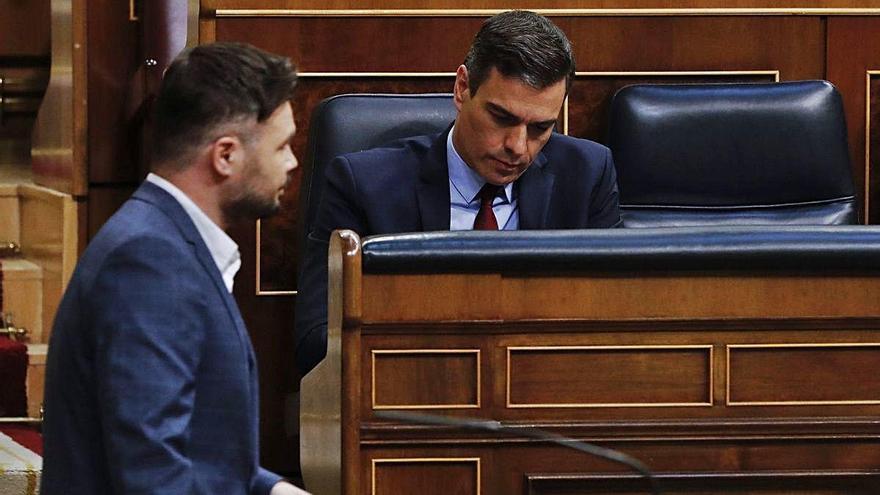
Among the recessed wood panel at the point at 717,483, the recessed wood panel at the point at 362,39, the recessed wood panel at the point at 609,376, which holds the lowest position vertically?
the recessed wood panel at the point at 717,483

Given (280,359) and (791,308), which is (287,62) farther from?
(280,359)

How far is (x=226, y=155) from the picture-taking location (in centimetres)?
93

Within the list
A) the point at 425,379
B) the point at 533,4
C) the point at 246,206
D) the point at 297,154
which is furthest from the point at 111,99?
the point at 246,206

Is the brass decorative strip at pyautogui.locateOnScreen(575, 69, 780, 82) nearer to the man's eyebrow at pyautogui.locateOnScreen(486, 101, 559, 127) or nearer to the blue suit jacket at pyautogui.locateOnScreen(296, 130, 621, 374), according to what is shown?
the blue suit jacket at pyautogui.locateOnScreen(296, 130, 621, 374)

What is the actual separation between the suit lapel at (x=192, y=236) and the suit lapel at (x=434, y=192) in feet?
2.38

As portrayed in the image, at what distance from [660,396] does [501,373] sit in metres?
0.13

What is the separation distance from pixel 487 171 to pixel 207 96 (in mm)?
737

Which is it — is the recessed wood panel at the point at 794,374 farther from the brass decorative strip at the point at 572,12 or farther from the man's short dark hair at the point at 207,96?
the brass decorative strip at the point at 572,12

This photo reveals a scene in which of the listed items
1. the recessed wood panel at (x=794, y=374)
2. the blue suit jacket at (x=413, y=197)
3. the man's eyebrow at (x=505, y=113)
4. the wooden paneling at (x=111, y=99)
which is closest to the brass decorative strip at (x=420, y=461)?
the recessed wood panel at (x=794, y=374)

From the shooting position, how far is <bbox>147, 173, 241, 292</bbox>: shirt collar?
929 mm

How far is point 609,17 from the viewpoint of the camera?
6.48ft

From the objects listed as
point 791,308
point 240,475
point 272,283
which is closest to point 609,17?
point 272,283

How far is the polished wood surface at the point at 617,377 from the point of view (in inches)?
45.6

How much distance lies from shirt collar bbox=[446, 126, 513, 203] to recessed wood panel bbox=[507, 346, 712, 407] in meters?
0.51
